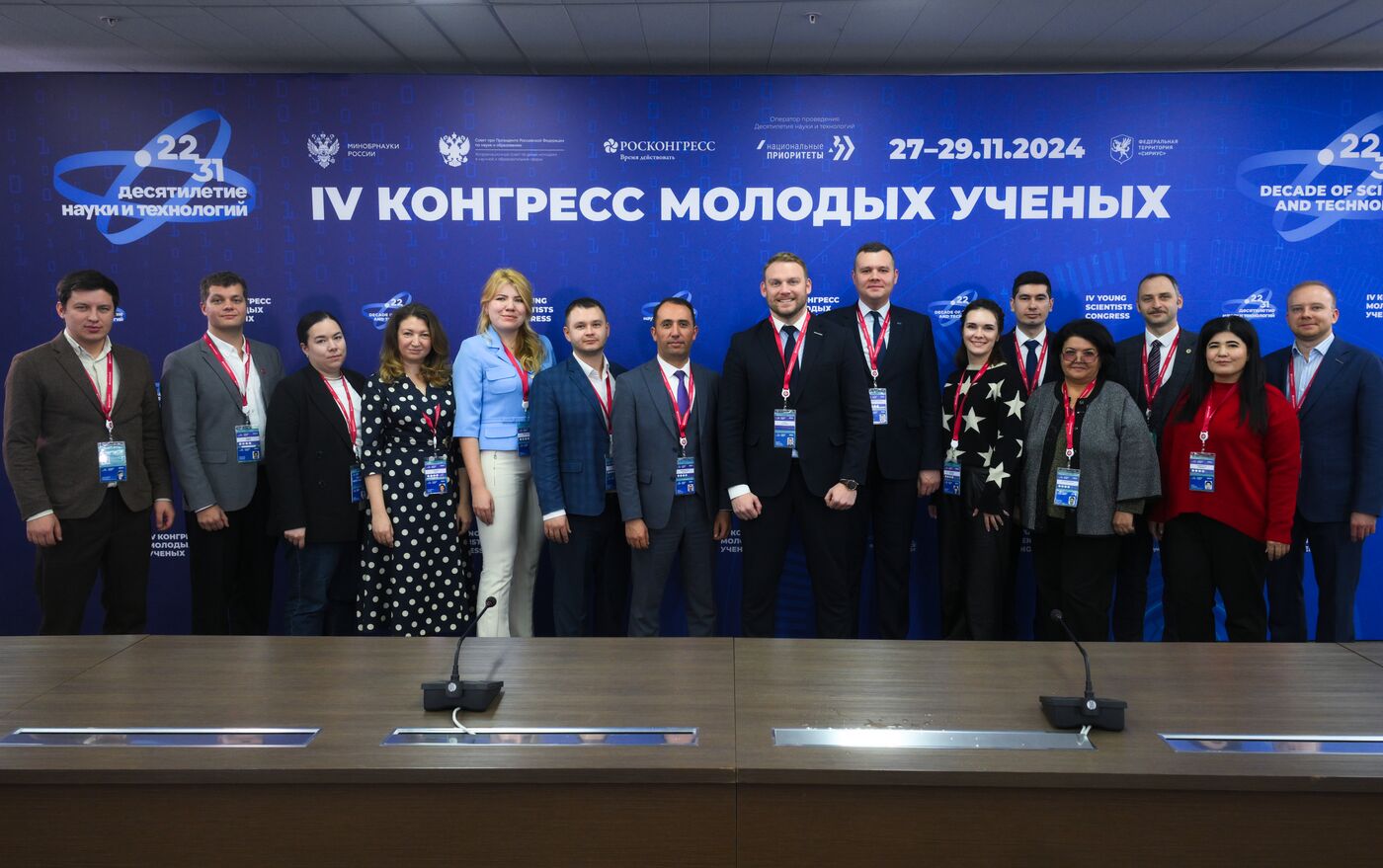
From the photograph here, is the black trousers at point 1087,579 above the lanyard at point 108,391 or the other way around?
the other way around

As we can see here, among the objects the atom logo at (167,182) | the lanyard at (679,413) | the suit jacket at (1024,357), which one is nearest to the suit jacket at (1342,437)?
the suit jacket at (1024,357)

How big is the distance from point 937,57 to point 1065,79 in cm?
61

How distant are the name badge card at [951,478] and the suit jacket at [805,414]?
0.36 metres

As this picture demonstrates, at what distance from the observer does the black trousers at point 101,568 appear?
341cm

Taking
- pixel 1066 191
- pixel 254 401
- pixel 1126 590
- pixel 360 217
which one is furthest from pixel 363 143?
pixel 1126 590

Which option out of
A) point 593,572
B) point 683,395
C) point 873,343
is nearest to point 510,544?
point 593,572

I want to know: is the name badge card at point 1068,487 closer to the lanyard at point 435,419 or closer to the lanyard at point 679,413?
the lanyard at point 679,413

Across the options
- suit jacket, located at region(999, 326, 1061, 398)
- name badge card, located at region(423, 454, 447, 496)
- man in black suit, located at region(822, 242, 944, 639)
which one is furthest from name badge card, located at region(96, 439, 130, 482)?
suit jacket, located at region(999, 326, 1061, 398)

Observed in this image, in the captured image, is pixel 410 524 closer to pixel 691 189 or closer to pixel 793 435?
pixel 793 435

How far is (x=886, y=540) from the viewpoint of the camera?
3.78 m

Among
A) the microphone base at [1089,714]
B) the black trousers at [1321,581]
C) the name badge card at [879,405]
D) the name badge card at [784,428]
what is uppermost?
the name badge card at [879,405]

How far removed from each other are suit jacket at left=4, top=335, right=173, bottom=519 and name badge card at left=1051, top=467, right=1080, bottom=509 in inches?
141

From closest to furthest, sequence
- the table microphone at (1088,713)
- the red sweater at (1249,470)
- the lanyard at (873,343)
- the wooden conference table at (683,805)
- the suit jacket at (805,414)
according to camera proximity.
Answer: the wooden conference table at (683,805), the table microphone at (1088,713), the red sweater at (1249,470), the suit jacket at (805,414), the lanyard at (873,343)

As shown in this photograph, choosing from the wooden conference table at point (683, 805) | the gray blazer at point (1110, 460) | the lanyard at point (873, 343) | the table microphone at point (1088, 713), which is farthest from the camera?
the lanyard at point (873, 343)
